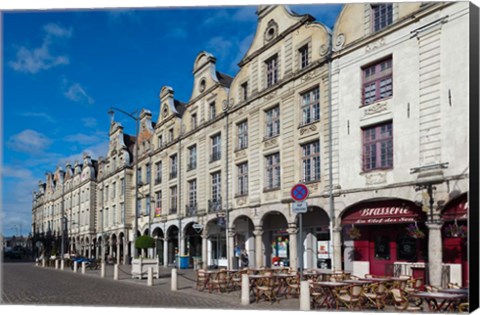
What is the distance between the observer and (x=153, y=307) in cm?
1397

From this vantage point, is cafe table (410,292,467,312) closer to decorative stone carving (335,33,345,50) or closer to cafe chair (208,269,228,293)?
cafe chair (208,269,228,293)

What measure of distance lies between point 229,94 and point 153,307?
43.5ft

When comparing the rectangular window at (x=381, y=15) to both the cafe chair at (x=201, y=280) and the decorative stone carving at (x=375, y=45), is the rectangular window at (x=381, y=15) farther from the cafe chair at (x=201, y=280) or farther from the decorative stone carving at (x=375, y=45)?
the cafe chair at (x=201, y=280)

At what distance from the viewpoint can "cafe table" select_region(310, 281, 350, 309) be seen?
12.7m

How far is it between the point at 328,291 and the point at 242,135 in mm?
11482

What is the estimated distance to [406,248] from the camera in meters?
17.0

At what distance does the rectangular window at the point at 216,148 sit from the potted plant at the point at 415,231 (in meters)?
11.5

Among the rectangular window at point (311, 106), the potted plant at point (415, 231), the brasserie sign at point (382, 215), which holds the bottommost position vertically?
the potted plant at point (415, 231)

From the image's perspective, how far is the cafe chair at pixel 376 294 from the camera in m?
12.4

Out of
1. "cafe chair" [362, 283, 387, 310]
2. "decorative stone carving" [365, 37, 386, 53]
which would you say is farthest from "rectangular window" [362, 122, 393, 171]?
"cafe chair" [362, 283, 387, 310]

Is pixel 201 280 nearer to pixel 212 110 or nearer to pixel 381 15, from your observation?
pixel 381 15

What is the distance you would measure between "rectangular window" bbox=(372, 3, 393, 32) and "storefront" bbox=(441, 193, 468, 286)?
→ 5.92 meters

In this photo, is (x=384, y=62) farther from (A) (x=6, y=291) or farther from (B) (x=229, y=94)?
(A) (x=6, y=291)

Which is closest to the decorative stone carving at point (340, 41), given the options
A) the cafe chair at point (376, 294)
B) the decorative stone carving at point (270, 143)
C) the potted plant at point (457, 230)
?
the decorative stone carving at point (270, 143)
